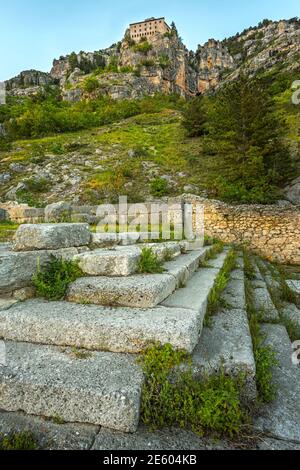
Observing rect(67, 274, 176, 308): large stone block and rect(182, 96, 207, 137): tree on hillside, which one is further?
rect(182, 96, 207, 137): tree on hillside

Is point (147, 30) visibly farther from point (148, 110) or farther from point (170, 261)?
point (170, 261)

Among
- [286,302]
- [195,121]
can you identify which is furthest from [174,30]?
[286,302]

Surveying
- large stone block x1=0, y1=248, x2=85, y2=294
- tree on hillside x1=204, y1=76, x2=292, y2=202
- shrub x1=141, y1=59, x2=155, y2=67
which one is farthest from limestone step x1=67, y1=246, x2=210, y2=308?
shrub x1=141, y1=59, x2=155, y2=67

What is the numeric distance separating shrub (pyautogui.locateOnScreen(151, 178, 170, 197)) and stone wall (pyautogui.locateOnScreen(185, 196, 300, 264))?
15.5ft

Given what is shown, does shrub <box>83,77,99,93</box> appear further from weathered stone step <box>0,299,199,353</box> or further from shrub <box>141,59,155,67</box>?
weathered stone step <box>0,299,199,353</box>

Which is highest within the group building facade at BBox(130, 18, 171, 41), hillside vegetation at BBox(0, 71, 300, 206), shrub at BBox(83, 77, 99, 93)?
building facade at BBox(130, 18, 171, 41)

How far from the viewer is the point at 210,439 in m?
1.49

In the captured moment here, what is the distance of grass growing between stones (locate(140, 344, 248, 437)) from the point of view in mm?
1515

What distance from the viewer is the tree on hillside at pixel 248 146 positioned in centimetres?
1447

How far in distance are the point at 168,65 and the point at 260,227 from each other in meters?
83.4

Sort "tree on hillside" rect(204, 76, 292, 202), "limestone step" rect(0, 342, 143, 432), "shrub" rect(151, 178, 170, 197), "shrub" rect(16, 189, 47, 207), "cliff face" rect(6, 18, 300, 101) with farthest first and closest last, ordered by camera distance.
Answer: "cliff face" rect(6, 18, 300, 101) → "shrub" rect(151, 178, 170, 197) → "shrub" rect(16, 189, 47, 207) → "tree on hillside" rect(204, 76, 292, 202) → "limestone step" rect(0, 342, 143, 432)

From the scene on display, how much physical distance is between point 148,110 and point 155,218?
4058 cm

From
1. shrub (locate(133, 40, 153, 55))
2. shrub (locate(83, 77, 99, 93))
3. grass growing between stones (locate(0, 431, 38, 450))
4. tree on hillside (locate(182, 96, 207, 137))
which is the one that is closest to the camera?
grass growing between stones (locate(0, 431, 38, 450))
